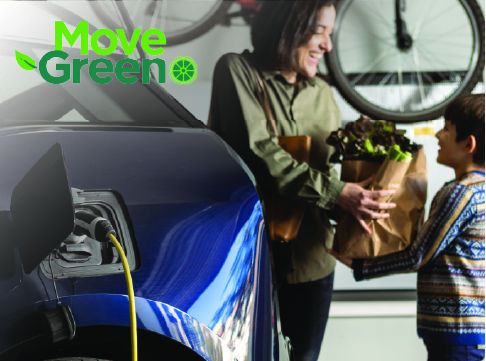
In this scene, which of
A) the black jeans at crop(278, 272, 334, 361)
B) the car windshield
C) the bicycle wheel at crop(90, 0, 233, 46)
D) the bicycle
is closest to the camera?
the car windshield

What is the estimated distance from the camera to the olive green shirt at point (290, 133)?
3.38 feet

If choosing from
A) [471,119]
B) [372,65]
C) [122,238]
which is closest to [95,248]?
[122,238]

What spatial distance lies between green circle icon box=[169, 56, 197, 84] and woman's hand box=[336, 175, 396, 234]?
0.47 metres

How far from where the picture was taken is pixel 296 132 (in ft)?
3.63

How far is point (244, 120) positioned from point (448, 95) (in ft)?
2.35

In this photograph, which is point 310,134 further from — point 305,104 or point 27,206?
point 27,206

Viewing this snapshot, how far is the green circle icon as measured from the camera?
102cm

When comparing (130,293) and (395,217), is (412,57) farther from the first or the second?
(130,293)

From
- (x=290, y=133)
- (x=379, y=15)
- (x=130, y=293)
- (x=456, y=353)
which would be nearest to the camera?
(x=130, y=293)

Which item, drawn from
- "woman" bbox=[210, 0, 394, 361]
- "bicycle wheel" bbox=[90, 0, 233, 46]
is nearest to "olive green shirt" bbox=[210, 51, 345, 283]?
"woman" bbox=[210, 0, 394, 361]

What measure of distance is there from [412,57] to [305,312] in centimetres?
86

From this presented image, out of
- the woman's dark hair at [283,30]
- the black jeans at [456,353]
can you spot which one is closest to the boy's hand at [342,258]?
the black jeans at [456,353]

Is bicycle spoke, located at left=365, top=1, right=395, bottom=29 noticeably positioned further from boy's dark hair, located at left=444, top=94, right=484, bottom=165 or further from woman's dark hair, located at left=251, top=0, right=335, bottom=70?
boy's dark hair, located at left=444, top=94, right=484, bottom=165

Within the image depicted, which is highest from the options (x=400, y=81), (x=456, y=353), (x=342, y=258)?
(x=400, y=81)
